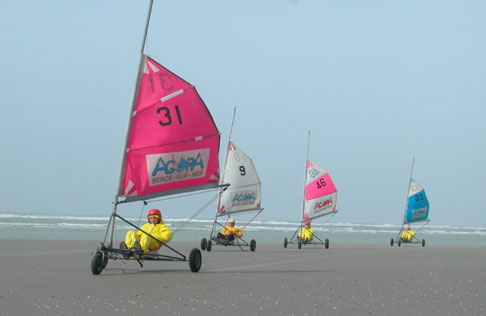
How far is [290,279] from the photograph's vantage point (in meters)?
10.8

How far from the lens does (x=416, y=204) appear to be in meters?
42.3

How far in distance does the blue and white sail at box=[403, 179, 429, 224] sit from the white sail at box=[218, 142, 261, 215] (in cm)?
1630

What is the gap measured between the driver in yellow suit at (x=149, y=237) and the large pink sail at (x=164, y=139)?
0.47 meters

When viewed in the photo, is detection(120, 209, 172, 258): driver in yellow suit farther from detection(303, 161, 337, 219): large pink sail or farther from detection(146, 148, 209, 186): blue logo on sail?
detection(303, 161, 337, 219): large pink sail

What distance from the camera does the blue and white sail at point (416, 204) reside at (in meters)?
41.7

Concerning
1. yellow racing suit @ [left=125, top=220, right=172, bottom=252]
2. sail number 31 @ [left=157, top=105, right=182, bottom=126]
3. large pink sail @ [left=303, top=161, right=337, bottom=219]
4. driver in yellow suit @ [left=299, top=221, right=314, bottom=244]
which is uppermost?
large pink sail @ [left=303, top=161, right=337, bottom=219]

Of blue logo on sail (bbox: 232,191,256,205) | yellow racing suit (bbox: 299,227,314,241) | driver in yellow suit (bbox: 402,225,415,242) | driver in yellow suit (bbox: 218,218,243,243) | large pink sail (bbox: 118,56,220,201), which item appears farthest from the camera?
driver in yellow suit (bbox: 402,225,415,242)

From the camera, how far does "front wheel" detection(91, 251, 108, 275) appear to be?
10.5 meters

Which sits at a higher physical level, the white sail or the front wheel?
the white sail

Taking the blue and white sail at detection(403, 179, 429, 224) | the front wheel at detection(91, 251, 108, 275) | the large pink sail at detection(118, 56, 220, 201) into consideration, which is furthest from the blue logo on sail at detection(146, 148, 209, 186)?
the blue and white sail at detection(403, 179, 429, 224)

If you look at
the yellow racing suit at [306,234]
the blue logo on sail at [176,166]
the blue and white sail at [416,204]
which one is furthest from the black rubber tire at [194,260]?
the blue and white sail at [416,204]

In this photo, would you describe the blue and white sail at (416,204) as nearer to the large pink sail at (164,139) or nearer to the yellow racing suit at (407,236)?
the yellow racing suit at (407,236)

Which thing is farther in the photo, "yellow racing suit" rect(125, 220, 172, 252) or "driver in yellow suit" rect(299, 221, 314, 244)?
"driver in yellow suit" rect(299, 221, 314, 244)

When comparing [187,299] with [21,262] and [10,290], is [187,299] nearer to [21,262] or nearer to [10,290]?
[10,290]
